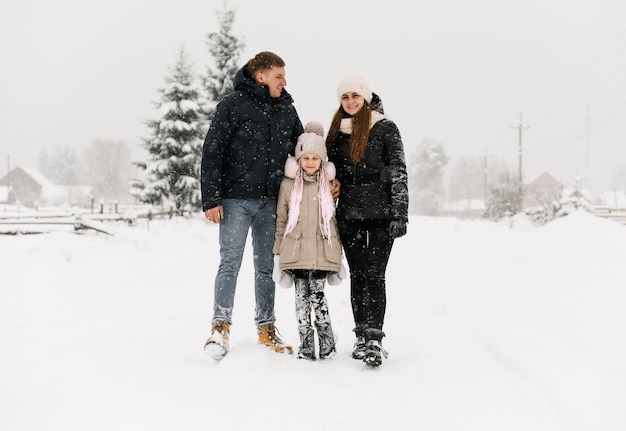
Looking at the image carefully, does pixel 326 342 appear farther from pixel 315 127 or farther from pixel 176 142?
pixel 176 142

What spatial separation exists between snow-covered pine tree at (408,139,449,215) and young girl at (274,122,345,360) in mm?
66069

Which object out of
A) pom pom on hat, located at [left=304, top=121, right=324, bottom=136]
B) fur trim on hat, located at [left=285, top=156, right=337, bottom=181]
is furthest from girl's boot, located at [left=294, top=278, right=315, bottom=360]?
pom pom on hat, located at [left=304, top=121, right=324, bottom=136]

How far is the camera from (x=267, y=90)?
430 centimetres

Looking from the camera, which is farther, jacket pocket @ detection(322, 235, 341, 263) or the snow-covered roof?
the snow-covered roof

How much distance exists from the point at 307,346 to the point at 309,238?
797mm

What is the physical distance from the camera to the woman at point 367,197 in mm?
3941

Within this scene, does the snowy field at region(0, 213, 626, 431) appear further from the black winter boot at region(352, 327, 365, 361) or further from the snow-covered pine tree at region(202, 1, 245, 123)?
the snow-covered pine tree at region(202, 1, 245, 123)

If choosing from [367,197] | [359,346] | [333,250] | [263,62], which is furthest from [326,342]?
[263,62]

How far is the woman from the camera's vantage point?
12.9 feet

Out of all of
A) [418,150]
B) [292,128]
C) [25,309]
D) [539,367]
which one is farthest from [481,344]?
[418,150]

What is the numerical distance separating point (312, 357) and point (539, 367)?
1542 mm

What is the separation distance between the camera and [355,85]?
4051mm

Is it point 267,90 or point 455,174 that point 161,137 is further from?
point 455,174

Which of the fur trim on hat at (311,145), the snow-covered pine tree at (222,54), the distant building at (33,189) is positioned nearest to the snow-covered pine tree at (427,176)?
the snow-covered pine tree at (222,54)
